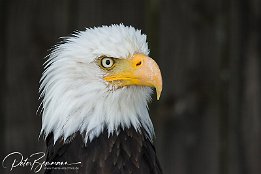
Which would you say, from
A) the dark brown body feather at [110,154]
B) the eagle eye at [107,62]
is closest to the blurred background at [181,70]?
the dark brown body feather at [110,154]

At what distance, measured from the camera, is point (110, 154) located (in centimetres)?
381

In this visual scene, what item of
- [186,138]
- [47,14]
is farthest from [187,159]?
[47,14]

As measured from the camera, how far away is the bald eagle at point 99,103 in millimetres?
3787

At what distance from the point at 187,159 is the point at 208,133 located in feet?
0.72

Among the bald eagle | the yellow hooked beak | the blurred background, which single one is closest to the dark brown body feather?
the bald eagle

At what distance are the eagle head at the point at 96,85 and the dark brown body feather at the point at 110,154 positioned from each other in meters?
0.04

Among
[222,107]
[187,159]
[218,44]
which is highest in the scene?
[218,44]

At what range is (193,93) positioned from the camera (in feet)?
17.3

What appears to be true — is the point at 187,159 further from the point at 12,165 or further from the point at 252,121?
the point at 12,165

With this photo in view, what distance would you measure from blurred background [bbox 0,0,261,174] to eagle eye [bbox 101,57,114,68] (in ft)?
4.57

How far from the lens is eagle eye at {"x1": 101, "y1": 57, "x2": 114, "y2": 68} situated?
3.82 m

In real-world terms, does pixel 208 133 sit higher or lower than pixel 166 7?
lower
